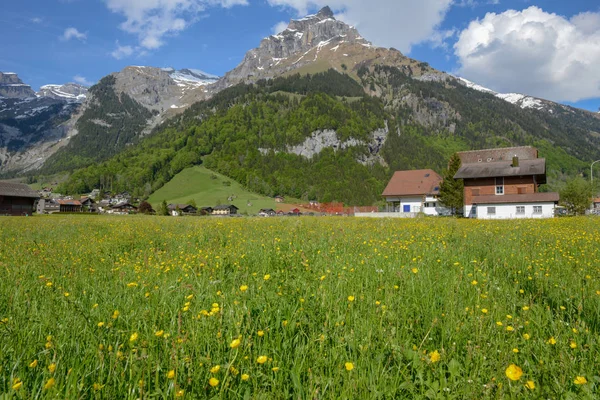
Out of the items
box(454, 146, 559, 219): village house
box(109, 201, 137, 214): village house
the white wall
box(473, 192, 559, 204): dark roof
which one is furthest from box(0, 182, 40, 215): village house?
box(473, 192, 559, 204): dark roof

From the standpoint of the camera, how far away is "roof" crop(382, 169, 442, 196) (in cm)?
7388

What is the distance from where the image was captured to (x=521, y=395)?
6.62 ft

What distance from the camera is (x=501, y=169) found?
4756 cm

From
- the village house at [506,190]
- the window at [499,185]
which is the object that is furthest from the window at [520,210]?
the window at [499,185]

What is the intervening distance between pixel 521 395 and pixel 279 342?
1.72 metres

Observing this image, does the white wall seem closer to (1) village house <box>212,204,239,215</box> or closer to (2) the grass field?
(2) the grass field

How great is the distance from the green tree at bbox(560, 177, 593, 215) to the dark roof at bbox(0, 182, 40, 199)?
10821 cm

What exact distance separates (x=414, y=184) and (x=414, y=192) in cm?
248

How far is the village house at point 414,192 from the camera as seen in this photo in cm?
7288

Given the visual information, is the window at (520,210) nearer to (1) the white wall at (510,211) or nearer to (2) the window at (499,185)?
(1) the white wall at (510,211)

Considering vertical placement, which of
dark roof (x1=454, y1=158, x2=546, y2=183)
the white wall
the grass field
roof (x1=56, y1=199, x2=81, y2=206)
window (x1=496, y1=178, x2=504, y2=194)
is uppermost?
dark roof (x1=454, y1=158, x2=546, y2=183)

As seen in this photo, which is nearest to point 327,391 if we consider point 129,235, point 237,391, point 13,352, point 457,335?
point 237,391

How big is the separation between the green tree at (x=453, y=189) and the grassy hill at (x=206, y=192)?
319ft

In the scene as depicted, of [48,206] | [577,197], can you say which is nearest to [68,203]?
[48,206]
